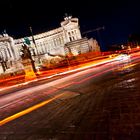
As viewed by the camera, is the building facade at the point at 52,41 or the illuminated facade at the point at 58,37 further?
the illuminated facade at the point at 58,37

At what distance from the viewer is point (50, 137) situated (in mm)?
4336

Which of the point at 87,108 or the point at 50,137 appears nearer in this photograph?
the point at 50,137

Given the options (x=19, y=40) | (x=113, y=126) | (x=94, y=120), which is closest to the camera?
(x=113, y=126)

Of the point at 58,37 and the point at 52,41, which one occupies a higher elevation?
the point at 58,37

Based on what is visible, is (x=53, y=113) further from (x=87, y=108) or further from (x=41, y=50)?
(x=41, y=50)

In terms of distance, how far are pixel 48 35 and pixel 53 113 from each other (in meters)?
87.0

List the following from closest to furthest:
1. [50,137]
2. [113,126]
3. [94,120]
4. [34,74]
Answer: [113,126]
[50,137]
[94,120]
[34,74]

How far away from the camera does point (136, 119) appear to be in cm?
413

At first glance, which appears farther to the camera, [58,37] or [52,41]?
[52,41]

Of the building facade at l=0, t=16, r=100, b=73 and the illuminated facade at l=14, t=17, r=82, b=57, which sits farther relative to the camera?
the illuminated facade at l=14, t=17, r=82, b=57

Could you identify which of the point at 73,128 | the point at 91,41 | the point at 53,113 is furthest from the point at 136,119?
the point at 91,41

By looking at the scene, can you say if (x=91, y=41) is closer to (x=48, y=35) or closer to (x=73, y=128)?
(x=48, y=35)

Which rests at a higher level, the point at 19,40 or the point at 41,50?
the point at 19,40

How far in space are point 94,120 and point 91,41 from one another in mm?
70879
